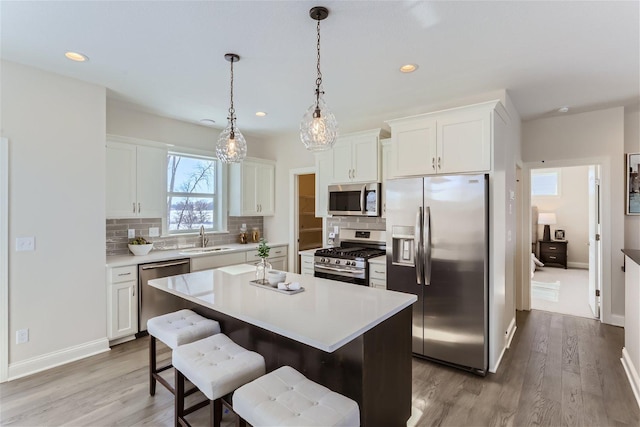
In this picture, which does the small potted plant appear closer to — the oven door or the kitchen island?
the kitchen island

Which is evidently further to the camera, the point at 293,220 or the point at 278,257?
the point at 293,220

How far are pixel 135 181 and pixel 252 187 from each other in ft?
5.74

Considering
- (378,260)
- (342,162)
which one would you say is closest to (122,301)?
(378,260)

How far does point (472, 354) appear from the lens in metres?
2.88

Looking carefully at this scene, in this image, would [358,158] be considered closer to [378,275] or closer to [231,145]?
[378,275]

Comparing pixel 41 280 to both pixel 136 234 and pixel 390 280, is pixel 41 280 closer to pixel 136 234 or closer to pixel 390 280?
pixel 136 234

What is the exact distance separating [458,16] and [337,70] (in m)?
1.11

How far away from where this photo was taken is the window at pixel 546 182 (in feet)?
26.1

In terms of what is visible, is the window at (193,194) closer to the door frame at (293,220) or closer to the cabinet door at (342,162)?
the door frame at (293,220)

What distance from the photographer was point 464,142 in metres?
2.98

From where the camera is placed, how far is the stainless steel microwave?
13.4 ft

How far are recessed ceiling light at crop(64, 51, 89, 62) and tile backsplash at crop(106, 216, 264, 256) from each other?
184 centimetres

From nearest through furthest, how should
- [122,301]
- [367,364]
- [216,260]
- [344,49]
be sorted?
[367,364], [344,49], [122,301], [216,260]

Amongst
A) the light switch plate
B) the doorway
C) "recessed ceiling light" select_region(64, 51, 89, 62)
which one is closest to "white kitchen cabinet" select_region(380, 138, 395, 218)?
"recessed ceiling light" select_region(64, 51, 89, 62)
